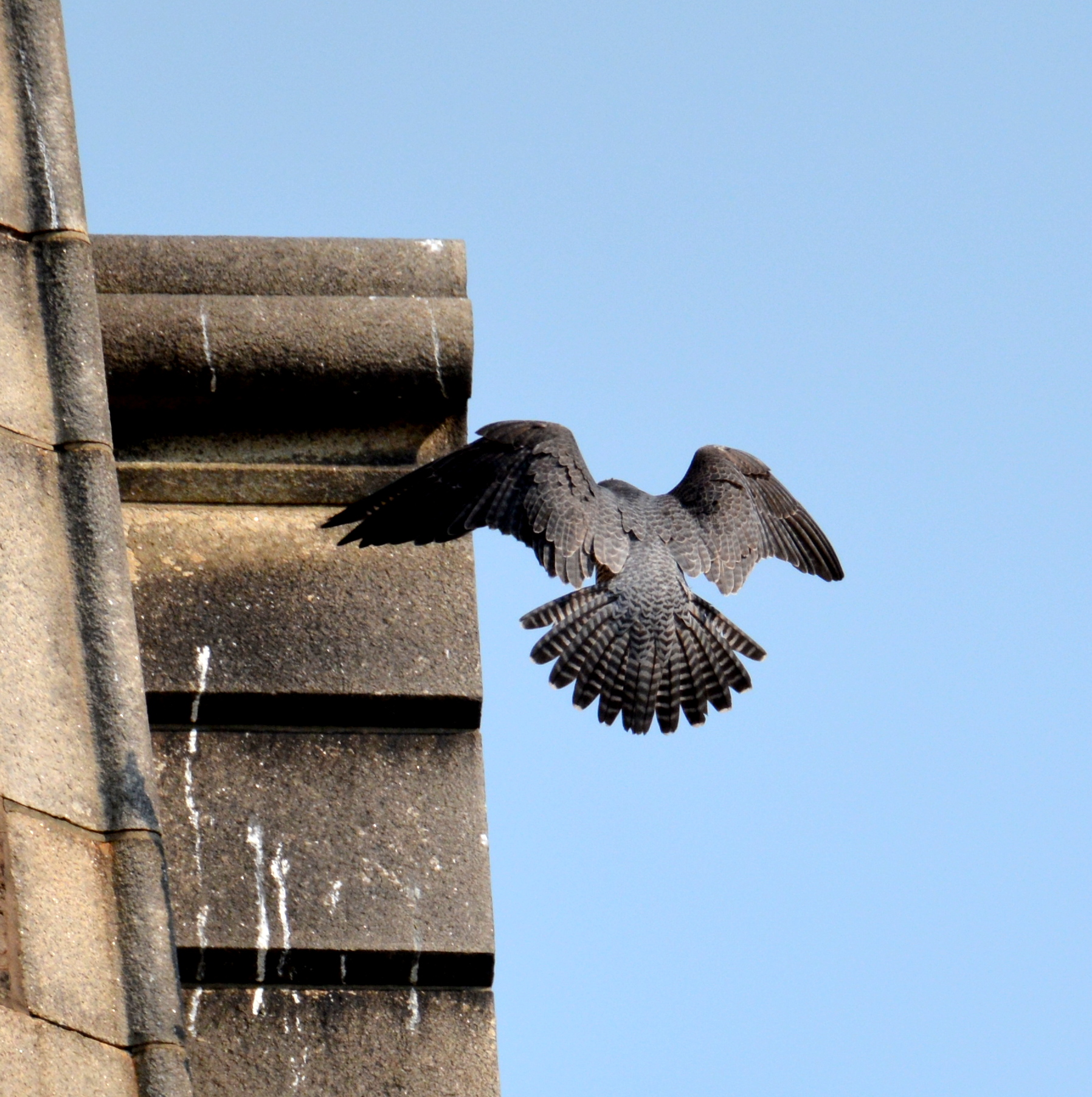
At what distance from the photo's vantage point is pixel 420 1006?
162 inches

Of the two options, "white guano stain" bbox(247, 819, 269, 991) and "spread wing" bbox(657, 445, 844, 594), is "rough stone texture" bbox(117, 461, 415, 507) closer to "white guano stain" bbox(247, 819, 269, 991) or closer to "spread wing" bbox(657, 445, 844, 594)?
"white guano stain" bbox(247, 819, 269, 991)

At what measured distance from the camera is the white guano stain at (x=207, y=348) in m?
4.67

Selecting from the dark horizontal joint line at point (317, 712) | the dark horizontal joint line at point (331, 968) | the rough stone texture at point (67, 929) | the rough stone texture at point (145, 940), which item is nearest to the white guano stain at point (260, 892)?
the dark horizontal joint line at point (331, 968)

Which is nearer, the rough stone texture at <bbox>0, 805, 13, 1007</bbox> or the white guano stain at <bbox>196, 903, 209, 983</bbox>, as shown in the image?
the rough stone texture at <bbox>0, 805, 13, 1007</bbox>

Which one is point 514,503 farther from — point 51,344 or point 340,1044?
point 51,344

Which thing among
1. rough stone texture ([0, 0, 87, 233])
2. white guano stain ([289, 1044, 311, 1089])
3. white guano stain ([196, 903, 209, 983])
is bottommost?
white guano stain ([289, 1044, 311, 1089])

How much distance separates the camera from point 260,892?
A: 13.6 ft

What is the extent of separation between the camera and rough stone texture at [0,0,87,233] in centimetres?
379

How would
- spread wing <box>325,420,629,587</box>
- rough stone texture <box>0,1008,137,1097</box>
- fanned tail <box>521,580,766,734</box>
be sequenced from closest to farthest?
rough stone texture <box>0,1008,137,1097</box> → spread wing <box>325,420,629,587</box> → fanned tail <box>521,580,766,734</box>

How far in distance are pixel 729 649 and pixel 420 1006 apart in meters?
2.25

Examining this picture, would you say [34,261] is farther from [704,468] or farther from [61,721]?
[704,468]

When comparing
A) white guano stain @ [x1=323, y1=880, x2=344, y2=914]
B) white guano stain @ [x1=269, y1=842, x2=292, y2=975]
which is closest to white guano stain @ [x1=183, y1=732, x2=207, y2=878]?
white guano stain @ [x1=269, y1=842, x2=292, y2=975]

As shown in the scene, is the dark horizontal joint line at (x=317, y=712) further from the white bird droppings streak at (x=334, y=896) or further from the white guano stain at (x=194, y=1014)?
Result: the white guano stain at (x=194, y=1014)

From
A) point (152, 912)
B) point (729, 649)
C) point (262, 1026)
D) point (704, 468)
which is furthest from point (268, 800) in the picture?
point (704, 468)
